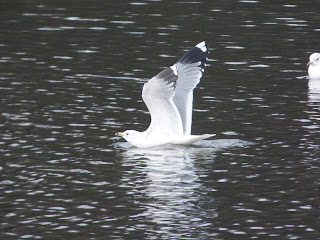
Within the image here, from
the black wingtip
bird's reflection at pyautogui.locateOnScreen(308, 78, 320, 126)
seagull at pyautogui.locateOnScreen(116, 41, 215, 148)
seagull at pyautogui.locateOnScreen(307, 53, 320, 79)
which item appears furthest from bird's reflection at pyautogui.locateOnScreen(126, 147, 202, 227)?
seagull at pyautogui.locateOnScreen(307, 53, 320, 79)

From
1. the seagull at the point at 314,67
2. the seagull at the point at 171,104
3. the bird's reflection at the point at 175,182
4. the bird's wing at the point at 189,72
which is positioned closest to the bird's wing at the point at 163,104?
the seagull at the point at 171,104

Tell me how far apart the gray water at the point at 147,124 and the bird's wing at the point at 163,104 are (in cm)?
36

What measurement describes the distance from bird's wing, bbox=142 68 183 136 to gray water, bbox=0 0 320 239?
359 millimetres

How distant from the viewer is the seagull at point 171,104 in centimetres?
1723

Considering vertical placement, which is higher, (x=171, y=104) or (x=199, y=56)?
(x=199, y=56)

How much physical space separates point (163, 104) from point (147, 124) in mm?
2138

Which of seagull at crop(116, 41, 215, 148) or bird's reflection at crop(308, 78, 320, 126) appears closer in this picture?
seagull at crop(116, 41, 215, 148)

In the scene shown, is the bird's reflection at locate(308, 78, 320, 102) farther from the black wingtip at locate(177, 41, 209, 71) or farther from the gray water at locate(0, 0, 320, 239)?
the black wingtip at locate(177, 41, 209, 71)

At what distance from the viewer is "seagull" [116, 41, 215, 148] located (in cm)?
1723

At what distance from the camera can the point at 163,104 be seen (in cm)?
1761

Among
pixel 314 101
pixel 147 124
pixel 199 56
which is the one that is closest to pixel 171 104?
pixel 199 56

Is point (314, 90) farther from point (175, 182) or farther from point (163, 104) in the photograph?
point (175, 182)

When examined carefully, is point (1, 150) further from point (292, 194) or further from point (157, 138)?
point (292, 194)

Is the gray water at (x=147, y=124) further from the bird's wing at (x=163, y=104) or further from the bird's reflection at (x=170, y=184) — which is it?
the bird's wing at (x=163, y=104)
